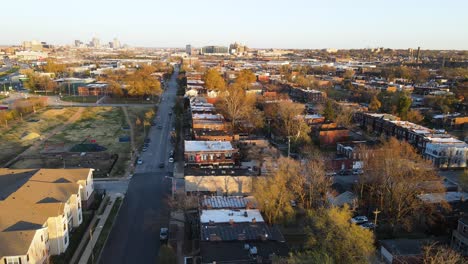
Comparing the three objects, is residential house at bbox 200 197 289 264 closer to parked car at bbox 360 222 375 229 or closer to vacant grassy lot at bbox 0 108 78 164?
parked car at bbox 360 222 375 229

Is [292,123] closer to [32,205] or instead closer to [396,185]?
[396,185]

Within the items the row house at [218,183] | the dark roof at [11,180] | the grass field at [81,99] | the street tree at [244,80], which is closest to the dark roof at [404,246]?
the row house at [218,183]

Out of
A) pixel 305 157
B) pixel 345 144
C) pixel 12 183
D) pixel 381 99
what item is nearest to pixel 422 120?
pixel 381 99

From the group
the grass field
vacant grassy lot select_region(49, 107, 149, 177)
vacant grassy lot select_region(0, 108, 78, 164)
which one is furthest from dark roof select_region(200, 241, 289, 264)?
the grass field

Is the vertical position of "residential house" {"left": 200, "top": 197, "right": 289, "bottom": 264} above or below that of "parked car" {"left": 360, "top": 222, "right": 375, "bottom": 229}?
above

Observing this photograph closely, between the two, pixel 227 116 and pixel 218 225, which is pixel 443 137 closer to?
pixel 227 116

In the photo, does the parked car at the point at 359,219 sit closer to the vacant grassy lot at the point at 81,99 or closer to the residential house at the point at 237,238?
the residential house at the point at 237,238
